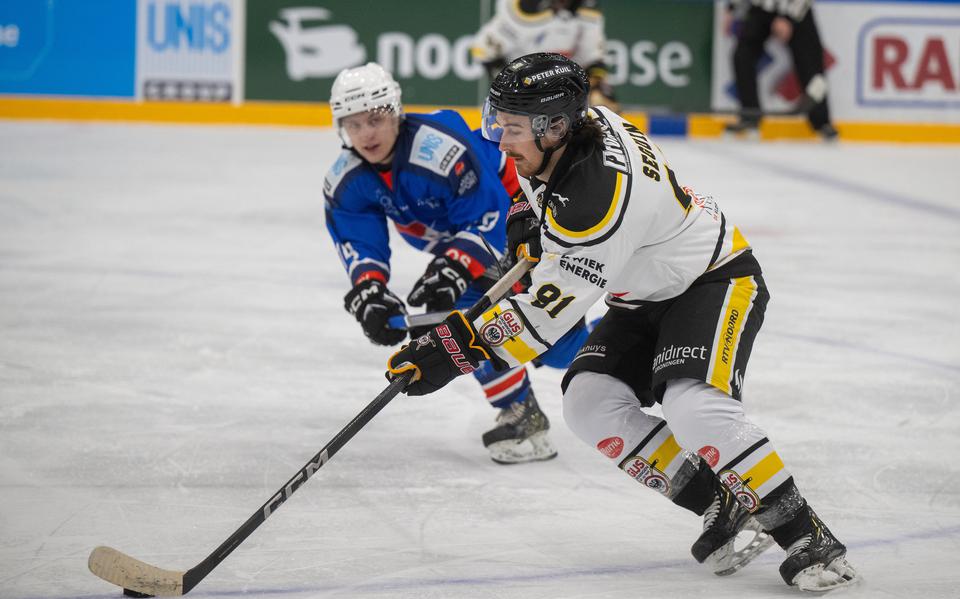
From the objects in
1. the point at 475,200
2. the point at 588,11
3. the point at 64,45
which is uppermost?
the point at 588,11

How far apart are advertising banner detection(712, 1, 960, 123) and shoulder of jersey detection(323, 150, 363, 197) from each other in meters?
6.90

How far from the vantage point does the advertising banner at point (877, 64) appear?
32.3 ft

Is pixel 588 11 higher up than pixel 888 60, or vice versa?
pixel 588 11

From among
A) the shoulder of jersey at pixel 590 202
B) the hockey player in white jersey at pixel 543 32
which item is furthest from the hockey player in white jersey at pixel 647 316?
the hockey player in white jersey at pixel 543 32

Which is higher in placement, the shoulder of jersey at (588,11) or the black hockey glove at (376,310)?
the shoulder of jersey at (588,11)

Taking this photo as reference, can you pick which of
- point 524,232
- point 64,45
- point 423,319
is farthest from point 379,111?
point 64,45

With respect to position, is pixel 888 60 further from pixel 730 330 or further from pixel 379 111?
pixel 730 330

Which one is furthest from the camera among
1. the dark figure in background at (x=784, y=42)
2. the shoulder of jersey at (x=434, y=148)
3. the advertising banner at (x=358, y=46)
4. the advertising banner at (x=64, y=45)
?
the advertising banner at (x=358, y=46)

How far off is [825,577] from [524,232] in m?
0.99

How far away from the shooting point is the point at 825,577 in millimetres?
2654

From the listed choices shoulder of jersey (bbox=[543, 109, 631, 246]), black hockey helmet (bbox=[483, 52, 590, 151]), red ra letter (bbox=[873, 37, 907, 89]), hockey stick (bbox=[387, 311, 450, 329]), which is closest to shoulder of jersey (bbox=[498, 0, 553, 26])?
red ra letter (bbox=[873, 37, 907, 89])

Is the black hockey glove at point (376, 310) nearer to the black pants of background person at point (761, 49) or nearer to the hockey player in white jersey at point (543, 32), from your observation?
the hockey player in white jersey at point (543, 32)

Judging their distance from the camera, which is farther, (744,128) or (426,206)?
(744,128)

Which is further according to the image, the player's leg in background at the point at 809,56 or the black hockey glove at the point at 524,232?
the player's leg in background at the point at 809,56
